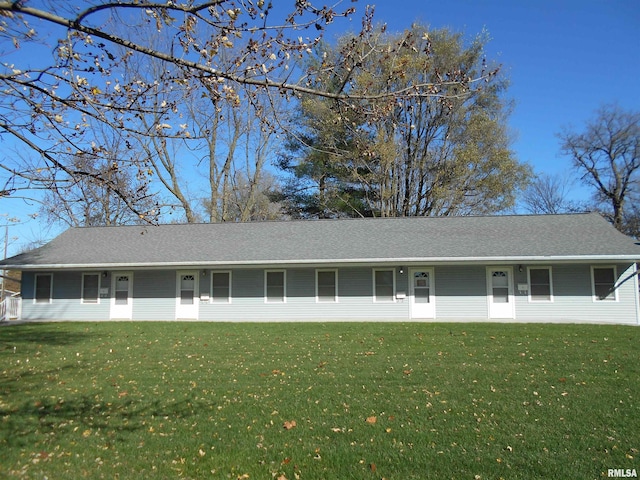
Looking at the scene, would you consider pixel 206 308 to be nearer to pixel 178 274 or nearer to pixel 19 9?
pixel 178 274

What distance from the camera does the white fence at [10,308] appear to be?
20344 millimetres

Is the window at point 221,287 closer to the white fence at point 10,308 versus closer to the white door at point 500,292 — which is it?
the white fence at point 10,308

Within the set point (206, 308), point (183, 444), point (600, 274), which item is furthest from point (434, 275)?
point (183, 444)

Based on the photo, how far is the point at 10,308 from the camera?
20641mm

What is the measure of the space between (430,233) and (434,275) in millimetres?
2128

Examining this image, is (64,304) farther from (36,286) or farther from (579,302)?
(579,302)

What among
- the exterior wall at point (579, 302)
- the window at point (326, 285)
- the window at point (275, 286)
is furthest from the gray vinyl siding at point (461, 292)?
the window at point (275, 286)

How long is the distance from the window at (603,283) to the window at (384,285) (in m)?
6.76

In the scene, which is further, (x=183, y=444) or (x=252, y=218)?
(x=252, y=218)

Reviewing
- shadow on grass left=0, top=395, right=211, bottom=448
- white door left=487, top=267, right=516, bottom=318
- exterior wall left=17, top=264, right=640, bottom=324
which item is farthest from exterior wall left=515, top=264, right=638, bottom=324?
shadow on grass left=0, top=395, right=211, bottom=448

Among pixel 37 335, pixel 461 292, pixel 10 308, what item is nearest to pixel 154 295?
pixel 37 335

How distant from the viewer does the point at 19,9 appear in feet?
13.2

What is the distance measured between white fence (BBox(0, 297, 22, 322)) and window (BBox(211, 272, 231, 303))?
7987mm

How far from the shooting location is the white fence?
66.7ft
